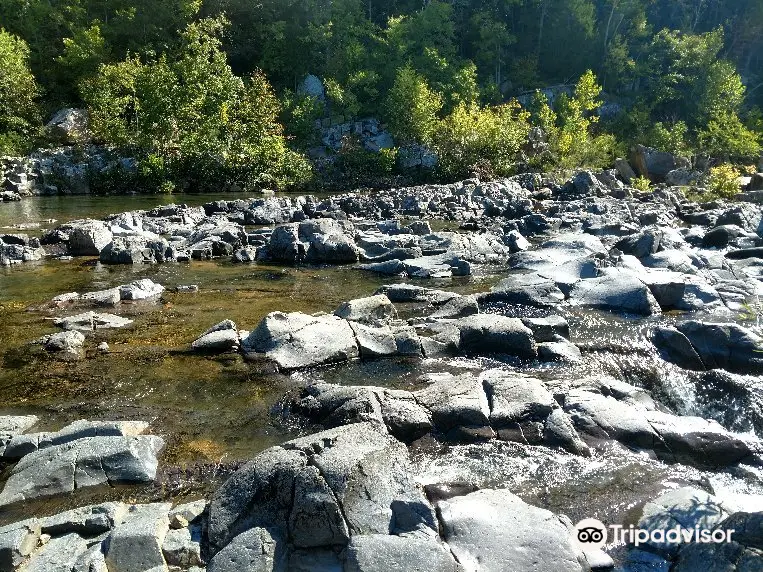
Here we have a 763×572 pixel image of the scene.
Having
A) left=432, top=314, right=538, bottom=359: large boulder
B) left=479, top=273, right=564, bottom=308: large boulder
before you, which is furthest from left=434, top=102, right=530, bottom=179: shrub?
left=432, top=314, right=538, bottom=359: large boulder

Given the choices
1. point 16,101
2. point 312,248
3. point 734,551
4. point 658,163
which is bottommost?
point 312,248

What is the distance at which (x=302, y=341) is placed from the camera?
9.23 m

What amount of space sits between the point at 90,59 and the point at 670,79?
48.3m

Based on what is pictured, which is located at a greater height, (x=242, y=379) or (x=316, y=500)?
(x=316, y=500)

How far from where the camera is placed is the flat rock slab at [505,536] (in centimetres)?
460

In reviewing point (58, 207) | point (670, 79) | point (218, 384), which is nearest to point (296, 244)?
point (218, 384)

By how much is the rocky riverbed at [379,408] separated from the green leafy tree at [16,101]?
94.9 feet

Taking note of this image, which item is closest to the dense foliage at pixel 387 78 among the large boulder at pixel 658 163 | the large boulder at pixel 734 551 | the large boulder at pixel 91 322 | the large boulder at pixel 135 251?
the large boulder at pixel 658 163

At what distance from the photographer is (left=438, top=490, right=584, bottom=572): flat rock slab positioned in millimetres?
4598

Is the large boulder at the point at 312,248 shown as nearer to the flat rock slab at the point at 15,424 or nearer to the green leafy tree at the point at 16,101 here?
the flat rock slab at the point at 15,424

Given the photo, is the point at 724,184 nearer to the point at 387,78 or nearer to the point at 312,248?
the point at 312,248

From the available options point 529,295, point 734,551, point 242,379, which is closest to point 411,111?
point 529,295

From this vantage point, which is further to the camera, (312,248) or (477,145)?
(477,145)

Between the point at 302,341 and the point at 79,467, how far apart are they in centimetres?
391
